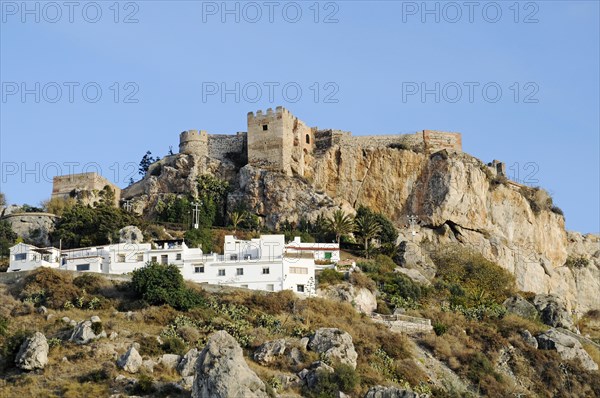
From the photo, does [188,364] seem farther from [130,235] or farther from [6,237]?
[6,237]

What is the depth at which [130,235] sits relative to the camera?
78062mm

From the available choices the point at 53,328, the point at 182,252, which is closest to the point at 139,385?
the point at 53,328

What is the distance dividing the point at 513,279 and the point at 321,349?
27.2 metres

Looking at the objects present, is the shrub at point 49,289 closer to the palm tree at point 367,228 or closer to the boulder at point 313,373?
the boulder at point 313,373

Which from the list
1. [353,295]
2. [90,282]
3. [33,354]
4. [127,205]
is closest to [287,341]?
[353,295]

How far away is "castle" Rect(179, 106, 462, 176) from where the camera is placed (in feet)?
297

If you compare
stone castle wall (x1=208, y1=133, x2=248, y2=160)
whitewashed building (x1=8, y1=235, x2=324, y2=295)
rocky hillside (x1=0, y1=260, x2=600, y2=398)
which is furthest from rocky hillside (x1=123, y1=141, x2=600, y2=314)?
whitewashed building (x1=8, y1=235, x2=324, y2=295)

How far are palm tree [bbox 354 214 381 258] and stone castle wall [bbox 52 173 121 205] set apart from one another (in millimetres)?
19805

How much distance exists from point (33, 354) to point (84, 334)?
3.56 meters

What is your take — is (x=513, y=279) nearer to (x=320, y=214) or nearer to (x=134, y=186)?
(x=320, y=214)

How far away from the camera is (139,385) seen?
52.9 metres

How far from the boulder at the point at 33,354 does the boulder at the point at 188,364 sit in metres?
6.32

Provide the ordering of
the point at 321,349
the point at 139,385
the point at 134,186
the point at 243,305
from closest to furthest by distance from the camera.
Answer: the point at 139,385 → the point at 321,349 → the point at 243,305 → the point at 134,186

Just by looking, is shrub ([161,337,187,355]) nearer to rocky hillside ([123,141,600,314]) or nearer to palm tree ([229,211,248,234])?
palm tree ([229,211,248,234])
